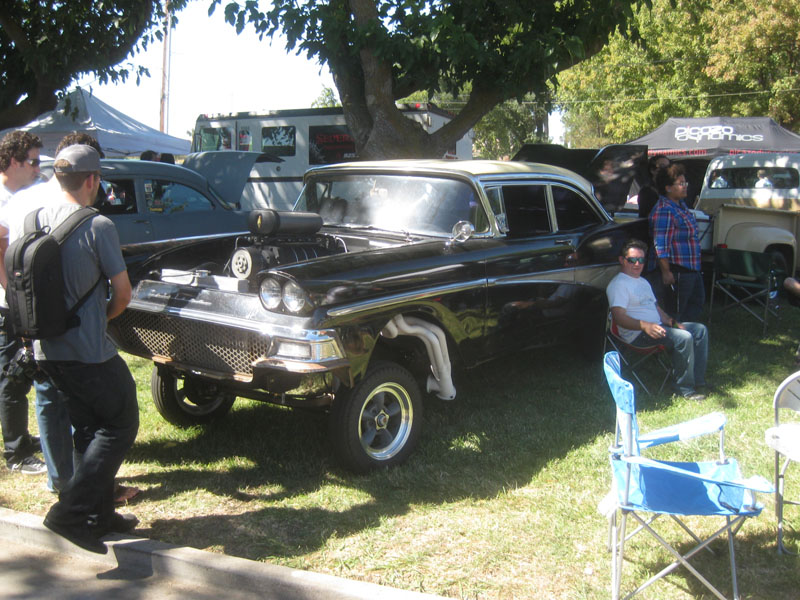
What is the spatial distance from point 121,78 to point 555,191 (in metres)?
8.36

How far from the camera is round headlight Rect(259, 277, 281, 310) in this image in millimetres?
4184

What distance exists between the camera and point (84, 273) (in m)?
3.47

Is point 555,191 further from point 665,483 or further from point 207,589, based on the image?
point 207,589

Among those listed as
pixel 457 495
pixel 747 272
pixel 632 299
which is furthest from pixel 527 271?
pixel 747 272

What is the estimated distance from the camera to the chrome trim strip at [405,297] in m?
4.21

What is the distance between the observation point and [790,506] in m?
4.06

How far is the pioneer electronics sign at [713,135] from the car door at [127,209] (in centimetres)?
1548

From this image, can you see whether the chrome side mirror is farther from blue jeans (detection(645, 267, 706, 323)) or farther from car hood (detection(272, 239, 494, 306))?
blue jeans (detection(645, 267, 706, 323))

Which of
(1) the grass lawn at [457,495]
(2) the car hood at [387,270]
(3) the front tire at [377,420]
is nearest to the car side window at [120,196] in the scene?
(1) the grass lawn at [457,495]

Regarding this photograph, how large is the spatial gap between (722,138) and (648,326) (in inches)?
603

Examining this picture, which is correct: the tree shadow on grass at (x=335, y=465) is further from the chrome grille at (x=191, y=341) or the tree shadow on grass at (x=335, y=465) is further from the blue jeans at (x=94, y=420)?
the chrome grille at (x=191, y=341)

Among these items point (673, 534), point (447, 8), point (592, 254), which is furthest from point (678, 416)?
point (447, 8)

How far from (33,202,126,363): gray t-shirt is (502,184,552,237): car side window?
3.05m

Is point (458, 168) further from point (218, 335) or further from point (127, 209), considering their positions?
point (127, 209)
